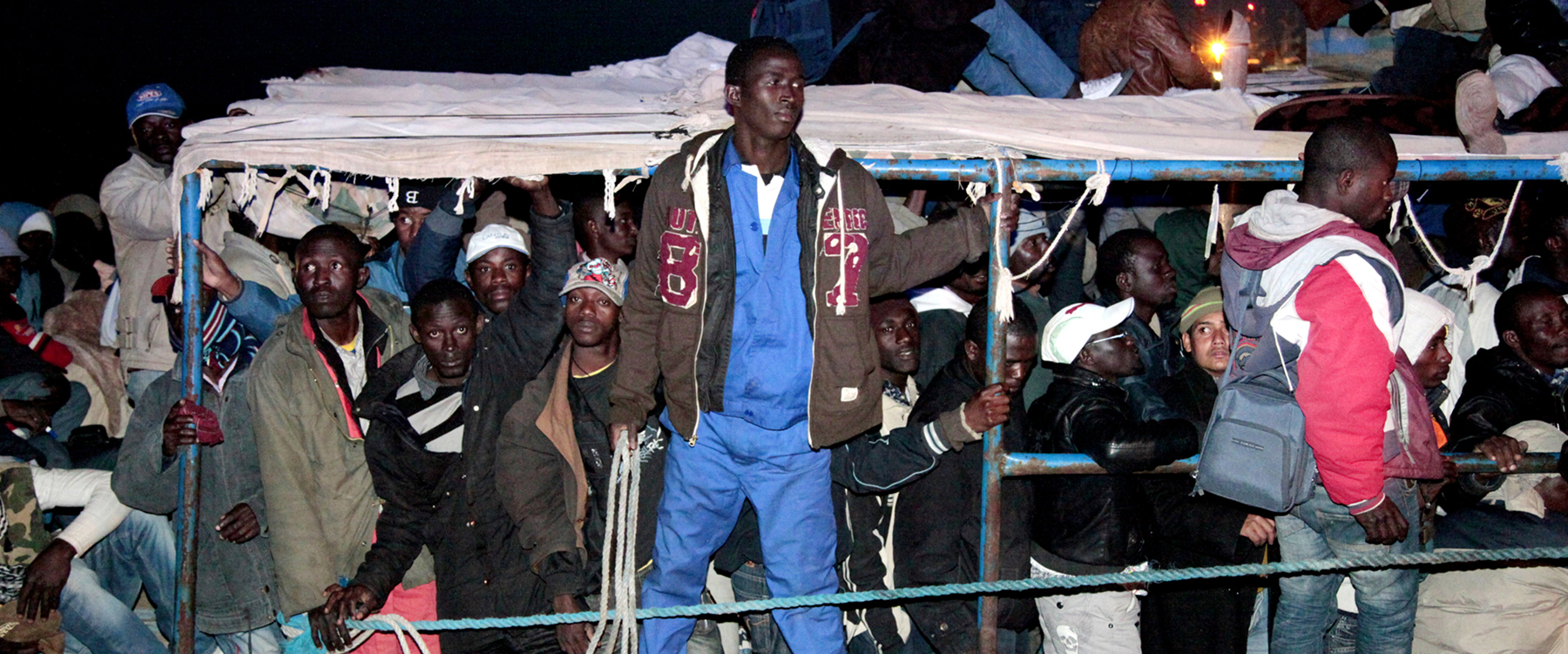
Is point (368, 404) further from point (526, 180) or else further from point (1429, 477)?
point (1429, 477)

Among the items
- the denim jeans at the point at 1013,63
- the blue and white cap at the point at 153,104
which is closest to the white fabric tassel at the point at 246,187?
the blue and white cap at the point at 153,104

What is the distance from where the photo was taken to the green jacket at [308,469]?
3.96m

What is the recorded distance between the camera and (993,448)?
3.72 meters

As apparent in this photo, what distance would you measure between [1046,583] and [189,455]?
322cm

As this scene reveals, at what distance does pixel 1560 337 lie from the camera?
14.1 ft

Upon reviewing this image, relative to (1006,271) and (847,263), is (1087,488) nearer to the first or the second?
(1006,271)

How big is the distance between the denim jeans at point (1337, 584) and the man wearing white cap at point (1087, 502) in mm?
530

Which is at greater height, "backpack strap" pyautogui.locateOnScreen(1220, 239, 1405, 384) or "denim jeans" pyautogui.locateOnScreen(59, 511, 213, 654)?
"backpack strap" pyautogui.locateOnScreen(1220, 239, 1405, 384)

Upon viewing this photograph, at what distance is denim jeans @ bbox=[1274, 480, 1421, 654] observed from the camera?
348cm

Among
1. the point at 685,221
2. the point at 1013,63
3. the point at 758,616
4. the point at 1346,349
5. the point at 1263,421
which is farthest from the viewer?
the point at 1013,63

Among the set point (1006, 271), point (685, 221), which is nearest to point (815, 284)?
point (685, 221)

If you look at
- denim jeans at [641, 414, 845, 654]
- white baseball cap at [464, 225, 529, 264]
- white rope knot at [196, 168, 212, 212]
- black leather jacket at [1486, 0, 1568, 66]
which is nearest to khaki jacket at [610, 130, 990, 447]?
denim jeans at [641, 414, 845, 654]

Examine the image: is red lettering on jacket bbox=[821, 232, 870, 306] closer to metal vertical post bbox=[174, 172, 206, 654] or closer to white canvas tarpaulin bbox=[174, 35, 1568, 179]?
white canvas tarpaulin bbox=[174, 35, 1568, 179]

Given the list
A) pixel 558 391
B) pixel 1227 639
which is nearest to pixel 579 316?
pixel 558 391
